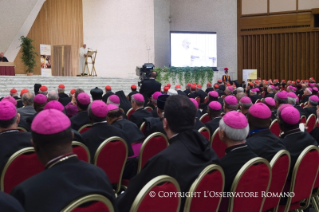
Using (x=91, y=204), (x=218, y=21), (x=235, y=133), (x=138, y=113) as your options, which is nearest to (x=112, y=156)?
(x=235, y=133)

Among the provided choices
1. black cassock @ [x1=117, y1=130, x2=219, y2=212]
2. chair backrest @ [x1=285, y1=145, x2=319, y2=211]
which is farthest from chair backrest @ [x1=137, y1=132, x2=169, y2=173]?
chair backrest @ [x1=285, y1=145, x2=319, y2=211]

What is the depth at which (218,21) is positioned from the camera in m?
20.9

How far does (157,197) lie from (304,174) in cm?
166

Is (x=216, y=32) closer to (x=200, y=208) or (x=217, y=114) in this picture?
(x=217, y=114)

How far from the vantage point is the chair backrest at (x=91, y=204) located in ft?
4.99

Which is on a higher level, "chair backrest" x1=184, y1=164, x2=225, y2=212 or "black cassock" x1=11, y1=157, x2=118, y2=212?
"black cassock" x1=11, y1=157, x2=118, y2=212

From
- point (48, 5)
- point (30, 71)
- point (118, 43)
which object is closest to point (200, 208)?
point (30, 71)

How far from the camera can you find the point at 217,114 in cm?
549

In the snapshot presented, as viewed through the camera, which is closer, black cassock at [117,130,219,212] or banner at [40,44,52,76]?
black cassock at [117,130,219,212]

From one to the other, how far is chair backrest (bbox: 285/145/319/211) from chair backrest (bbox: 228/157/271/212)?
1.85 feet

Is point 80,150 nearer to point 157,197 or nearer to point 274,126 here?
point 157,197

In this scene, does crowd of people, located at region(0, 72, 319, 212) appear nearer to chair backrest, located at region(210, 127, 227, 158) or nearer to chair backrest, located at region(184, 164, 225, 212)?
chair backrest, located at region(184, 164, 225, 212)

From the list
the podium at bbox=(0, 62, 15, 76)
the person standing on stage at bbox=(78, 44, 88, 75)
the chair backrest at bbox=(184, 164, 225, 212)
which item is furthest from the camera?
the person standing on stage at bbox=(78, 44, 88, 75)

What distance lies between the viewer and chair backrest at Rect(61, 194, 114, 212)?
1522 millimetres
